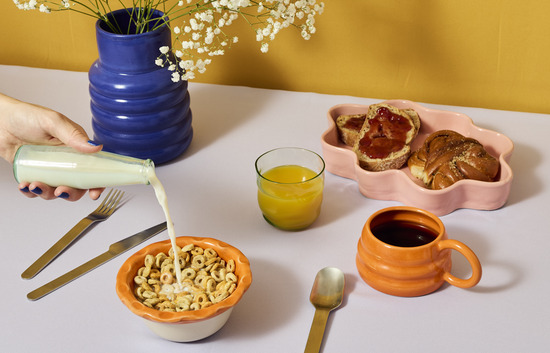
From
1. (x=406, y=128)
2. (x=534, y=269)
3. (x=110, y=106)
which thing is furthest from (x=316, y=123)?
(x=534, y=269)

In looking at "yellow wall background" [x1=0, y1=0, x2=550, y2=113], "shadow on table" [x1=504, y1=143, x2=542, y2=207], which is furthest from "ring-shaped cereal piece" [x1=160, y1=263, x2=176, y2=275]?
"yellow wall background" [x1=0, y1=0, x2=550, y2=113]

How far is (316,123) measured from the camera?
1.49 meters

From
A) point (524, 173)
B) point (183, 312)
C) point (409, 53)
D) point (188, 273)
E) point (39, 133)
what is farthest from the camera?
point (409, 53)

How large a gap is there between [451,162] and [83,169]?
2.24 ft

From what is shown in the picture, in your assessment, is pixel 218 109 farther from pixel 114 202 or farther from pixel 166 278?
pixel 166 278

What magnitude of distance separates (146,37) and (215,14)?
37 cm

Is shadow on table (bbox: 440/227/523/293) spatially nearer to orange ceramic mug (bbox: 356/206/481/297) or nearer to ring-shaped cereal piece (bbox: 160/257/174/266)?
orange ceramic mug (bbox: 356/206/481/297)

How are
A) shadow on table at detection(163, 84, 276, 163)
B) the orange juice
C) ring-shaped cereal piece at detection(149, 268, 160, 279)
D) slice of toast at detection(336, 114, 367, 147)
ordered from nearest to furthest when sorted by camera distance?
ring-shaped cereal piece at detection(149, 268, 160, 279), the orange juice, slice of toast at detection(336, 114, 367, 147), shadow on table at detection(163, 84, 276, 163)

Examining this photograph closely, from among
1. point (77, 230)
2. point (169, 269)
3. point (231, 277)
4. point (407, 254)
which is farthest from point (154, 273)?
point (407, 254)

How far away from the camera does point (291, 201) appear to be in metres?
1.09

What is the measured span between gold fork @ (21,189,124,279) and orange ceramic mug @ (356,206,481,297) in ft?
1.64

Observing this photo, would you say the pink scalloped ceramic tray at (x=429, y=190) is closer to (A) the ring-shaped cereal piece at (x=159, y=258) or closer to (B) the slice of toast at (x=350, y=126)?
(B) the slice of toast at (x=350, y=126)

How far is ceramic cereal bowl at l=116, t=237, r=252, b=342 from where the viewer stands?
0.84 metres

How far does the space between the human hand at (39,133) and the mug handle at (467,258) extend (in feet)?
1.87
